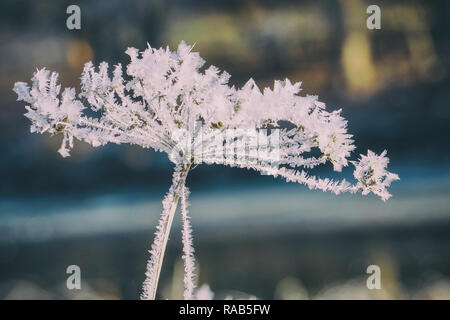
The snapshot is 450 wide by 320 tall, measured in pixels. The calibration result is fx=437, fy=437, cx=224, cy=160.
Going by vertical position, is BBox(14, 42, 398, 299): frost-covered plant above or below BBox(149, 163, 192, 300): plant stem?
above

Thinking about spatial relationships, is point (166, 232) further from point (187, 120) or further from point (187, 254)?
point (187, 120)

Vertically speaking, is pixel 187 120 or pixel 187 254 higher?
pixel 187 120

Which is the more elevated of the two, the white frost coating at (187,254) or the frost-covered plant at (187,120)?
the frost-covered plant at (187,120)

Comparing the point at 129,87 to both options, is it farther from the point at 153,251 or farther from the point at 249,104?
the point at 153,251

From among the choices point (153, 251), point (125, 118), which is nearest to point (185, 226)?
point (153, 251)

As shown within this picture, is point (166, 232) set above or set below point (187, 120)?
below

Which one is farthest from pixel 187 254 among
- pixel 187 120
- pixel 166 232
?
pixel 187 120

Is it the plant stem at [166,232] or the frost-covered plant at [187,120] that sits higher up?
the frost-covered plant at [187,120]

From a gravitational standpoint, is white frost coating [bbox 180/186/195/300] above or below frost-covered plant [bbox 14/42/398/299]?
below
